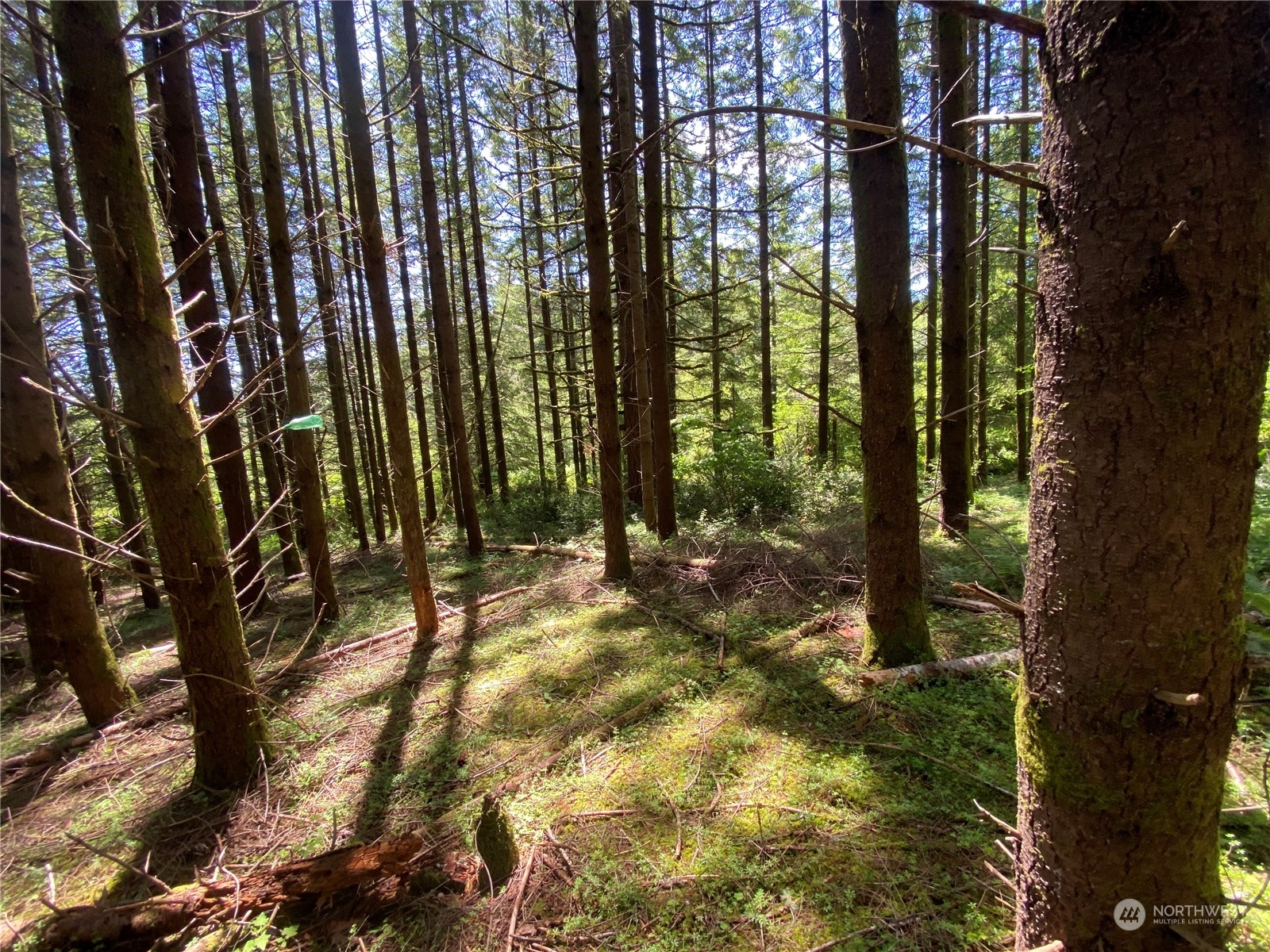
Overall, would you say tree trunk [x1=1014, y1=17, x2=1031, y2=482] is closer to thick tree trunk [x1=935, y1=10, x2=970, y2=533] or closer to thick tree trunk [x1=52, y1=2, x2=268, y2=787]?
thick tree trunk [x1=935, y1=10, x2=970, y2=533]

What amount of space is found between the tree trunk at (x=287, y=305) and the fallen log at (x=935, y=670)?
16.9ft

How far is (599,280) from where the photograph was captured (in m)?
5.73

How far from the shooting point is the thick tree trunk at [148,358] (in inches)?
91.0

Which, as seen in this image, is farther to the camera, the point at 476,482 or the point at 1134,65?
the point at 476,482

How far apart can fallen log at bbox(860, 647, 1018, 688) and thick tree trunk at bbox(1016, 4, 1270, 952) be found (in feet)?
6.87

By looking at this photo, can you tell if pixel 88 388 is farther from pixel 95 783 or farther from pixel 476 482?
pixel 476 482

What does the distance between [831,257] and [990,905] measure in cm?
1519

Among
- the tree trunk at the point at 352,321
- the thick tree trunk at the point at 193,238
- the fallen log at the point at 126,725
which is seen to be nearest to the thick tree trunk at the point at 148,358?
the fallen log at the point at 126,725

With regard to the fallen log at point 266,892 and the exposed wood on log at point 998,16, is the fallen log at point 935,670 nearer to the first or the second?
the fallen log at point 266,892

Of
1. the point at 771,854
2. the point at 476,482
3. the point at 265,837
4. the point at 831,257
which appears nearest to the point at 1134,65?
the point at 771,854

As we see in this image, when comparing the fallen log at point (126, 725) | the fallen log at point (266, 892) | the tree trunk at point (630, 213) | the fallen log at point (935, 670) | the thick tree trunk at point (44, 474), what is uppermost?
the tree trunk at point (630, 213)

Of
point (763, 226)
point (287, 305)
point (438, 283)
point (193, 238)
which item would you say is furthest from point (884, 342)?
point (763, 226)

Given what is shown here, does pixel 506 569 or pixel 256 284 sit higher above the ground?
pixel 256 284

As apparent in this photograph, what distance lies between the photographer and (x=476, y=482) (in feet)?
62.2
